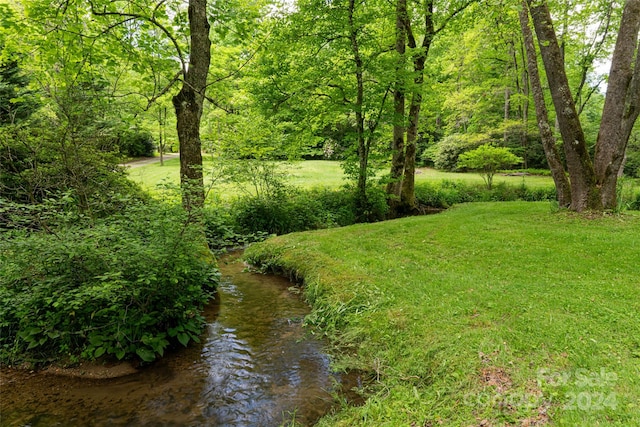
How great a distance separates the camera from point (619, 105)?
6465mm

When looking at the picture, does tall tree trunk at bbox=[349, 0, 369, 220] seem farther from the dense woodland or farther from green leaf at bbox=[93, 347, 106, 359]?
green leaf at bbox=[93, 347, 106, 359]

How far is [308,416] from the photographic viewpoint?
2910mm

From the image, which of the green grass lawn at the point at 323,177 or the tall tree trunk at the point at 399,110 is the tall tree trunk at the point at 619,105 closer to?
the tall tree trunk at the point at 399,110

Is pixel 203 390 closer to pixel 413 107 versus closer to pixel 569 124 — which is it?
pixel 569 124

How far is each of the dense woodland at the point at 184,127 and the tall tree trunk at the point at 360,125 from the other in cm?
4

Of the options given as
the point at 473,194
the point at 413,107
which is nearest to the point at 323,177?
the point at 473,194

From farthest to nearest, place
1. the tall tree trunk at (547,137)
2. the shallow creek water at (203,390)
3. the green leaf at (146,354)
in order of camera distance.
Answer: the tall tree trunk at (547,137) → the green leaf at (146,354) → the shallow creek water at (203,390)

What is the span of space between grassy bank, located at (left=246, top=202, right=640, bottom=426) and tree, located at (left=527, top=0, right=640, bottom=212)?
69 cm

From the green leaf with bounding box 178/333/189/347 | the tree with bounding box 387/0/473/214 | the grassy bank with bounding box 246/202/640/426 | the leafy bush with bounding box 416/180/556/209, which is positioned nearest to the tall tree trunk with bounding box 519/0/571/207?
the grassy bank with bounding box 246/202/640/426

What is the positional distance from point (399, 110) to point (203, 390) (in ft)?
30.9

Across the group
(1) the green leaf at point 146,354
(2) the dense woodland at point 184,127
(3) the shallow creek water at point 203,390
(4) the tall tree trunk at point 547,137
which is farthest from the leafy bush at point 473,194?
(1) the green leaf at point 146,354

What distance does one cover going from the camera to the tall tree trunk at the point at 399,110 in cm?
898

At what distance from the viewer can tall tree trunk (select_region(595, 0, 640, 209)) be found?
632 cm

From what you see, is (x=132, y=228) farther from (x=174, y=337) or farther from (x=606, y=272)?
(x=606, y=272)
